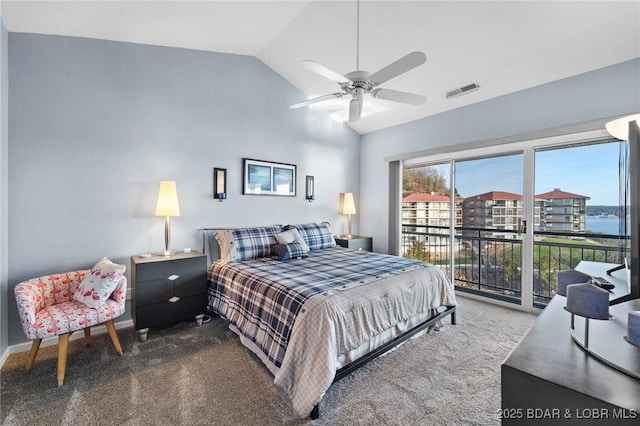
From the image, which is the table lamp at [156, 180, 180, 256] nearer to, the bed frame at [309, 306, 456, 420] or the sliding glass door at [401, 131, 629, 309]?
the bed frame at [309, 306, 456, 420]

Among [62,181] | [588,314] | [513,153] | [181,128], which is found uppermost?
[181,128]

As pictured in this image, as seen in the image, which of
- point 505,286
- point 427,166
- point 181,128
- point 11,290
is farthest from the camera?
point 427,166

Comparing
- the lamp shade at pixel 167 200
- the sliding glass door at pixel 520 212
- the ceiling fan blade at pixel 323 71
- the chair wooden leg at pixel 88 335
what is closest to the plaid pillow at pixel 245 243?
the lamp shade at pixel 167 200

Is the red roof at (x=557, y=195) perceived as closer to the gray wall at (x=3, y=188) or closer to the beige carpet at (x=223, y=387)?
the beige carpet at (x=223, y=387)

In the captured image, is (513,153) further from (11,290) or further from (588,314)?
(11,290)

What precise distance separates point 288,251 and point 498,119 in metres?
3.21

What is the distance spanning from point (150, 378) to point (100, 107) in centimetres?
266

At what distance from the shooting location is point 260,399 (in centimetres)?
187

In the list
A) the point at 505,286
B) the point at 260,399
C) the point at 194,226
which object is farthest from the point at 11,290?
the point at 505,286

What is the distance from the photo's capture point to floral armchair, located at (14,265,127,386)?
198 centimetres

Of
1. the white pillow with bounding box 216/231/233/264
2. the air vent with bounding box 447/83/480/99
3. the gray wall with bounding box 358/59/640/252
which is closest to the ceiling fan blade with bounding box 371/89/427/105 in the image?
the air vent with bounding box 447/83/480/99

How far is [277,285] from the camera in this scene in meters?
2.23

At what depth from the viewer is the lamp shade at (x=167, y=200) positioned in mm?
2951

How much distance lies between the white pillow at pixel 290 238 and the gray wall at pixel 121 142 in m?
0.60
